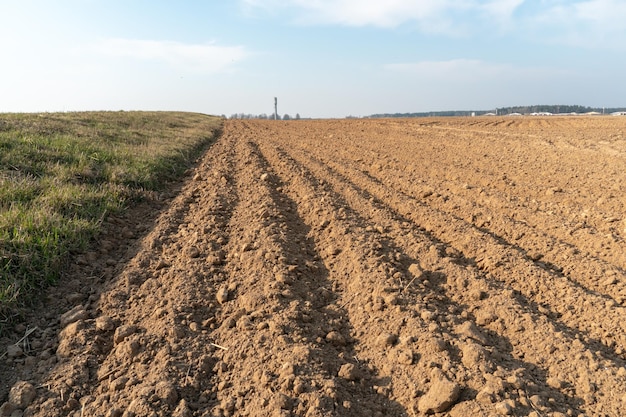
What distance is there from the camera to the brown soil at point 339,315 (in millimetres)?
2256

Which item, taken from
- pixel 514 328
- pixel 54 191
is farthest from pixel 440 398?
pixel 54 191

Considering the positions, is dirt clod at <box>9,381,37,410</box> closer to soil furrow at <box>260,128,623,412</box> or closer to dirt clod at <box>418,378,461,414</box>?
dirt clod at <box>418,378,461,414</box>

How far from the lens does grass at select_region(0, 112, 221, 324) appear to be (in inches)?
140

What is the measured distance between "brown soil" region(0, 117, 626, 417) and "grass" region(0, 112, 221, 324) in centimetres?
23

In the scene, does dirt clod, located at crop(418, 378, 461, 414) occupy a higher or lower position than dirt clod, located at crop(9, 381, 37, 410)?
higher

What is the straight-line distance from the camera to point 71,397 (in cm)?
233

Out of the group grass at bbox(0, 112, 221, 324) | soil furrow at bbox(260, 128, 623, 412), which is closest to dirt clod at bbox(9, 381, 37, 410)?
grass at bbox(0, 112, 221, 324)

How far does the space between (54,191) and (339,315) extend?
4.14 metres

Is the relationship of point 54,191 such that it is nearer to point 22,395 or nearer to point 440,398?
point 22,395

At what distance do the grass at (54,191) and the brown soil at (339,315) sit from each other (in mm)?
233

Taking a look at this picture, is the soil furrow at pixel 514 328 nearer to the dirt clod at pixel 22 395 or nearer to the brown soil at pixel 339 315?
the brown soil at pixel 339 315

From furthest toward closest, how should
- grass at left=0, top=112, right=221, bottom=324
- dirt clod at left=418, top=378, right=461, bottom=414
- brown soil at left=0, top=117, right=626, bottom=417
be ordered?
grass at left=0, top=112, right=221, bottom=324
brown soil at left=0, top=117, right=626, bottom=417
dirt clod at left=418, top=378, right=461, bottom=414

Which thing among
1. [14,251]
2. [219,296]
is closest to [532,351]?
[219,296]

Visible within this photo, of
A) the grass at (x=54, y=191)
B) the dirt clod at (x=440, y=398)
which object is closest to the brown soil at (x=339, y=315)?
the dirt clod at (x=440, y=398)
